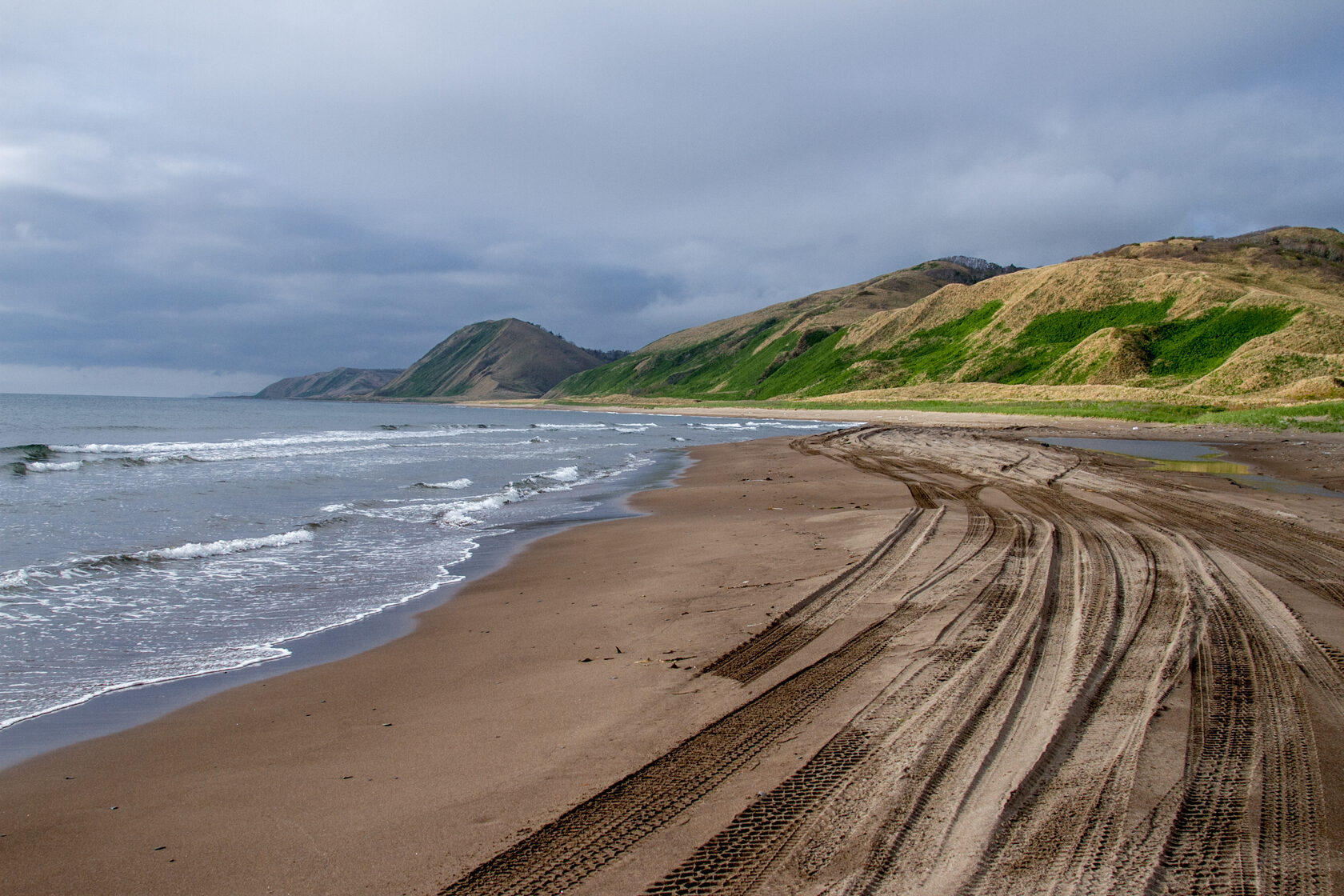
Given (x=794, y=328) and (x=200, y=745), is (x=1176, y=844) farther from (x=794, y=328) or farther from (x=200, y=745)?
(x=794, y=328)

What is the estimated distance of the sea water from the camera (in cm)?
661

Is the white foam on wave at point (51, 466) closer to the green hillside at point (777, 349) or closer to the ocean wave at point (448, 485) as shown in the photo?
the ocean wave at point (448, 485)

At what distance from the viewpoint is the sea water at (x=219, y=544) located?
661 cm

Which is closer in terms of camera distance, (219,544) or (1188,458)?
(219,544)

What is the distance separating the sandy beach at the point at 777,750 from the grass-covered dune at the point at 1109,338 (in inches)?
1627

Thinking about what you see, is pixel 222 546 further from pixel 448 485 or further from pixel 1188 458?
pixel 1188 458

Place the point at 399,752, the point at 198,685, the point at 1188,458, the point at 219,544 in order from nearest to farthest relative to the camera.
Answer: the point at 399,752 < the point at 198,685 < the point at 219,544 < the point at 1188,458

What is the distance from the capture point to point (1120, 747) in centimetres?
391

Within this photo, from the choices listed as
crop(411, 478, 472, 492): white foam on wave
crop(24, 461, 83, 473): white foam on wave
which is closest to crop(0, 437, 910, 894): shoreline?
crop(411, 478, 472, 492): white foam on wave

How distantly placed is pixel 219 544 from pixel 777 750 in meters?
10.4

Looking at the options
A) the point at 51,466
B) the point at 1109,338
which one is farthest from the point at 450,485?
the point at 1109,338

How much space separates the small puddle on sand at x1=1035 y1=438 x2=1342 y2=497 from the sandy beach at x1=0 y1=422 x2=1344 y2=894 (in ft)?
28.5

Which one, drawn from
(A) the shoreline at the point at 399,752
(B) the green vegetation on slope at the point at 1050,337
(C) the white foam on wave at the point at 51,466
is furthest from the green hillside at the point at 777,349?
(A) the shoreline at the point at 399,752

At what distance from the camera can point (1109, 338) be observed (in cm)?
6569
